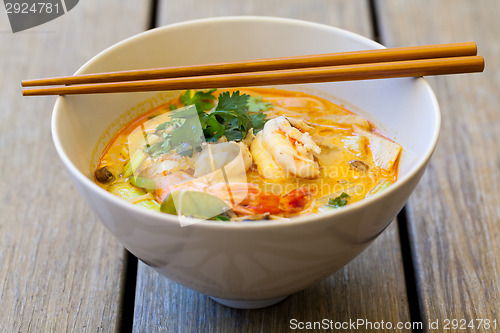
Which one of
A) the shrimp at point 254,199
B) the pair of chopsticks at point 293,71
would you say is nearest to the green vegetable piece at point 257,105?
the pair of chopsticks at point 293,71

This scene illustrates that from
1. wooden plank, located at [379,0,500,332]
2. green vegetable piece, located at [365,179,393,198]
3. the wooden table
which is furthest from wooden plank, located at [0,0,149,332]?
wooden plank, located at [379,0,500,332]

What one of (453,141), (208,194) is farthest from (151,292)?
(453,141)

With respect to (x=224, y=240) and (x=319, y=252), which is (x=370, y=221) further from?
(x=224, y=240)

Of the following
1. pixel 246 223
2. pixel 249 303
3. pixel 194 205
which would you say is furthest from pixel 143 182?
pixel 246 223

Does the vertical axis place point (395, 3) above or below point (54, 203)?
above

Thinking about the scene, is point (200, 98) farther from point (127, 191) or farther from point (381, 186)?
point (381, 186)

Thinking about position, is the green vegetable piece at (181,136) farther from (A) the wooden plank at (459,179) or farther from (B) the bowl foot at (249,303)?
(A) the wooden plank at (459,179)

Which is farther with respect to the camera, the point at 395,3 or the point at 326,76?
the point at 395,3

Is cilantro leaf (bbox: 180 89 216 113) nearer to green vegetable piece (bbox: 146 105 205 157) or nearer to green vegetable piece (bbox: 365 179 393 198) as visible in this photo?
green vegetable piece (bbox: 146 105 205 157)

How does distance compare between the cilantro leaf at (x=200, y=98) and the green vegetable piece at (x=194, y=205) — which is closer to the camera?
the green vegetable piece at (x=194, y=205)
